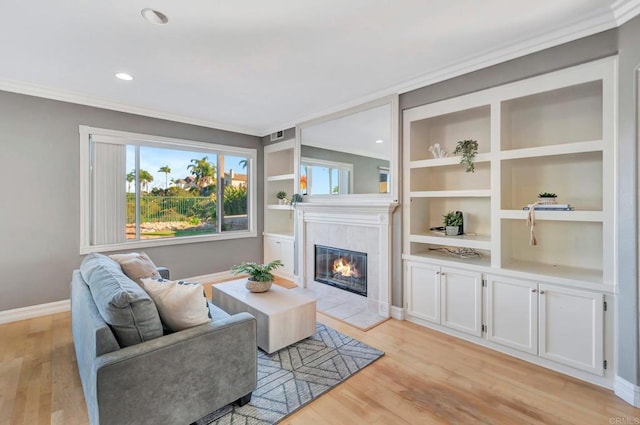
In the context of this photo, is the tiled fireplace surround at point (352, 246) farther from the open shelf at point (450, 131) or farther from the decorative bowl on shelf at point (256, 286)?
the decorative bowl on shelf at point (256, 286)

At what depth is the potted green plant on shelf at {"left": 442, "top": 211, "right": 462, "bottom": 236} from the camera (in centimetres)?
314

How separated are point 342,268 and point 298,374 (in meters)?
1.93

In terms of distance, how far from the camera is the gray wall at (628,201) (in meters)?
1.96

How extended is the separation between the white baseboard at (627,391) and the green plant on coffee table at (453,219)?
164 centimetres

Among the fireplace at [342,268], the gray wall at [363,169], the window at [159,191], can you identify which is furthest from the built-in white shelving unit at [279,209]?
the gray wall at [363,169]

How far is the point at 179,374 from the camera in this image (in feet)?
5.39

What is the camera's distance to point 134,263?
2516mm

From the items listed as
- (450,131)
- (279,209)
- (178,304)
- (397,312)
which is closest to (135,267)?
(178,304)

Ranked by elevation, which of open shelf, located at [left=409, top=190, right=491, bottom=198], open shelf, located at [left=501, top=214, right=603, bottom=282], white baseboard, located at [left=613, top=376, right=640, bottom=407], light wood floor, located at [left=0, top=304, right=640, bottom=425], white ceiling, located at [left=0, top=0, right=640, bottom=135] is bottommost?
light wood floor, located at [left=0, top=304, right=640, bottom=425]

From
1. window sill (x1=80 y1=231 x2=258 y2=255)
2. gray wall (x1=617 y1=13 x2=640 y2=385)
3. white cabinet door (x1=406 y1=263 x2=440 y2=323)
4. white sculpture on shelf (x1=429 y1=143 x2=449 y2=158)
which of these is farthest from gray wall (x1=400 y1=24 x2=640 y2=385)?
window sill (x1=80 y1=231 x2=258 y2=255)

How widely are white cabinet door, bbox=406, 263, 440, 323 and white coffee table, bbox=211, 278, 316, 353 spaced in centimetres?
116

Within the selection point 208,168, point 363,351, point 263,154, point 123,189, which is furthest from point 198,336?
point 263,154

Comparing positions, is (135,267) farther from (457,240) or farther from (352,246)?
(457,240)

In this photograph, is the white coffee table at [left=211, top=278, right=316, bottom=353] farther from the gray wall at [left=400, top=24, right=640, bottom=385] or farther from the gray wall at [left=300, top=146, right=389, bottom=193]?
the gray wall at [left=400, top=24, right=640, bottom=385]
